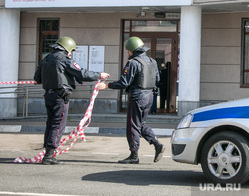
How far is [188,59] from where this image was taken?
16.7m

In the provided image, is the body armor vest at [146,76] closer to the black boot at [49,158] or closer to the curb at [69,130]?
the black boot at [49,158]

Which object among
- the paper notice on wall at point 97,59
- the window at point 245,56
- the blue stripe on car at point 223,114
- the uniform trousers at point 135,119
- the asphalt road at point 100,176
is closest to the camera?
the asphalt road at point 100,176

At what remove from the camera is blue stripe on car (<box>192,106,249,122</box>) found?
20.9 feet

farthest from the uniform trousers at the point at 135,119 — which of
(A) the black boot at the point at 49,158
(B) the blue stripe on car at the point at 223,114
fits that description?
(B) the blue stripe on car at the point at 223,114

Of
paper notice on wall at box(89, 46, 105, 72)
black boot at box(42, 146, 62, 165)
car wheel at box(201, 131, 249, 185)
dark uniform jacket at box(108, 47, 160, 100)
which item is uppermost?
paper notice on wall at box(89, 46, 105, 72)

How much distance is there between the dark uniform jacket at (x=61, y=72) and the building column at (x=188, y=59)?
861cm

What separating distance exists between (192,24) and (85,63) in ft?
13.1

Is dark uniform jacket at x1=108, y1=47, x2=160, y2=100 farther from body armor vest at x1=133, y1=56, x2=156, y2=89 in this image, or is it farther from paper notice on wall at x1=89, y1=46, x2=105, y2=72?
paper notice on wall at x1=89, y1=46, x2=105, y2=72

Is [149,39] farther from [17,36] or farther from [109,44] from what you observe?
[17,36]

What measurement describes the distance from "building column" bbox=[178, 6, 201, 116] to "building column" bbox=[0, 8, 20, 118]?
17.5ft

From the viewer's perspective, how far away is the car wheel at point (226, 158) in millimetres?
6219

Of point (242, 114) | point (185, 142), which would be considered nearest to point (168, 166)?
point (185, 142)

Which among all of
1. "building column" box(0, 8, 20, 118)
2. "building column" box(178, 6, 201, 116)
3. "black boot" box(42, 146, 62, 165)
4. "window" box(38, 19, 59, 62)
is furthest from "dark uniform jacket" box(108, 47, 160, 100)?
"window" box(38, 19, 59, 62)

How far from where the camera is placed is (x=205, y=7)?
16.8 m
